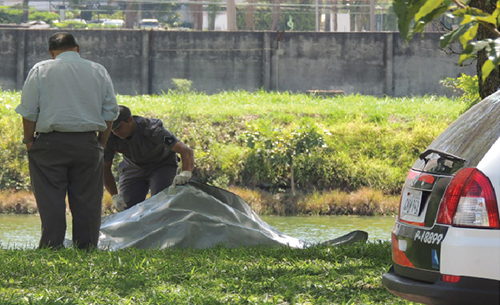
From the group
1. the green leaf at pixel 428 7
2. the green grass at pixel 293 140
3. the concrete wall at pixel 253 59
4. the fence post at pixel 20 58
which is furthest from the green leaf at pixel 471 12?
the fence post at pixel 20 58

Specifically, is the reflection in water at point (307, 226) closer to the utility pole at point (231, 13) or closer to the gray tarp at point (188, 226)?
the gray tarp at point (188, 226)

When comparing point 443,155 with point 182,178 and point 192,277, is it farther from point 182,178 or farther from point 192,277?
point 182,178

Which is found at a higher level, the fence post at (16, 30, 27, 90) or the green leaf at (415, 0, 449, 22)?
the green leaf at (415, 0, 449, 22)

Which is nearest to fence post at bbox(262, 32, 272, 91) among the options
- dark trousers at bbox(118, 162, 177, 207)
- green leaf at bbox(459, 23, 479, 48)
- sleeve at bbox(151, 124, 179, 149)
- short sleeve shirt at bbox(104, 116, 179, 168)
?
dark trousers at bbox(118, 162, 177, 207)

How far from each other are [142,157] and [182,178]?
29.9 inches

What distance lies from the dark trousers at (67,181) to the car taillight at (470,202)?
11.1ft

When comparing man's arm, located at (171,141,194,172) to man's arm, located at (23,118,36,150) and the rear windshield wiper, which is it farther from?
the rear windshield wiper

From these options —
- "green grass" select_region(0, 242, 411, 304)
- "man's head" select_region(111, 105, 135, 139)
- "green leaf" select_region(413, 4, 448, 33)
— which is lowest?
"green grass" select_region(0, 242, 411, 304)

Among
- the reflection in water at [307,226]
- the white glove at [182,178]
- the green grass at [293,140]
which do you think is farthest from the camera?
the green grass at [293,140]

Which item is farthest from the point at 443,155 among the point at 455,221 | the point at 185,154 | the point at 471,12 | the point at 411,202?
the point at 185,154

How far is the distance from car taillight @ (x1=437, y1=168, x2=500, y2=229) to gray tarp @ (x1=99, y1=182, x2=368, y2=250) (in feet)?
12.3

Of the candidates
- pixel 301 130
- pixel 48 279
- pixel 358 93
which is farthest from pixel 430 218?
pixel 358 93

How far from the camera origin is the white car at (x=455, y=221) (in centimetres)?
349

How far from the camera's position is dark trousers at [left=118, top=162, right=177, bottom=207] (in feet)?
27.9
